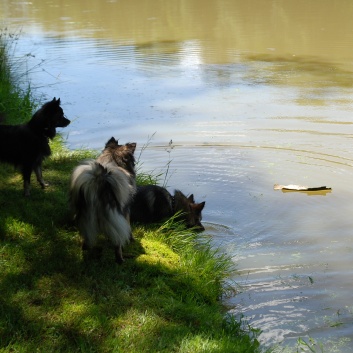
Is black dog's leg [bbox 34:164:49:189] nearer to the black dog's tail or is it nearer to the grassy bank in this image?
the grassy bank

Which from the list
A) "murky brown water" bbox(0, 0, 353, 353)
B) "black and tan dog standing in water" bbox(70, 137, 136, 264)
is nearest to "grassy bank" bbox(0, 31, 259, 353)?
"black and tan dog standing in water" bbox(70, 137, 136, 264)

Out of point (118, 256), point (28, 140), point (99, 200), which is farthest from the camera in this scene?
point (28, 140)

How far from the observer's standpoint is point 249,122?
409 inches

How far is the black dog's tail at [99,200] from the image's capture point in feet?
15.8

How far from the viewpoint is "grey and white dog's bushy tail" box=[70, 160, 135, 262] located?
4802mm

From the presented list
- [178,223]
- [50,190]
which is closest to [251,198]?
[178,223]

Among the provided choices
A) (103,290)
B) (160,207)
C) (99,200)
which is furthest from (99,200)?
(160,207)

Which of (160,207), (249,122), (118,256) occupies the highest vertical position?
(118,256)

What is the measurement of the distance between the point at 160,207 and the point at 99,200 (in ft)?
6.00

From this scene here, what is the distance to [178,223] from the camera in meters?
6.75

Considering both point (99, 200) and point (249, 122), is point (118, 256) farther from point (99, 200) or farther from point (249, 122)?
point (249, 122)

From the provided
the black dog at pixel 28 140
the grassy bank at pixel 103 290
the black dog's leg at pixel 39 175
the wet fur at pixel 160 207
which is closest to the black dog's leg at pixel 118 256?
the grassy bank at pixel 103 290

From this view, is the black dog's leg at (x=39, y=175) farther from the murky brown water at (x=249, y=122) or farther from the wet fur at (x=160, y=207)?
the murky brown water at (x=249, y=122)

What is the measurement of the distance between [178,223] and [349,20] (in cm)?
1529
